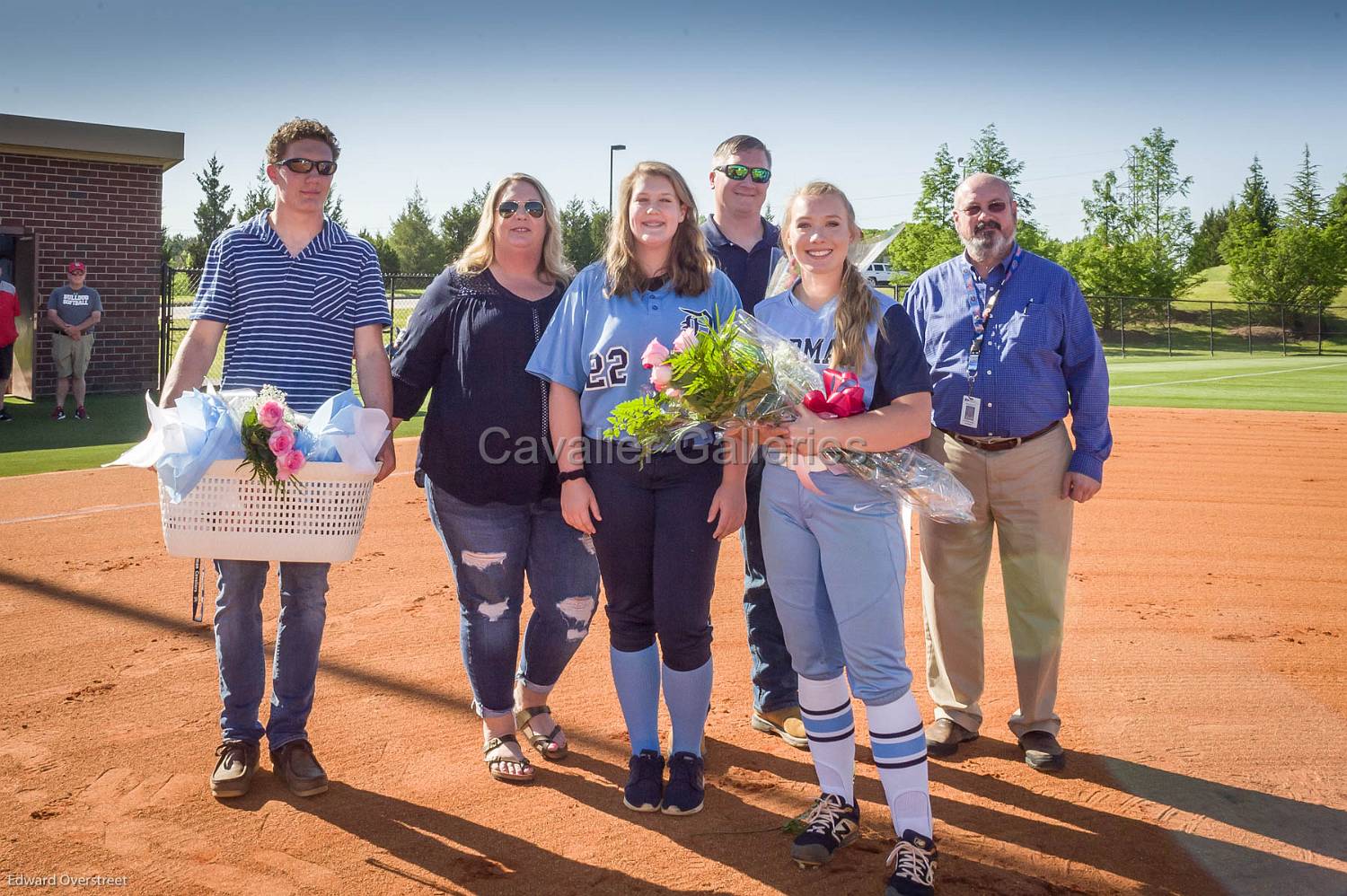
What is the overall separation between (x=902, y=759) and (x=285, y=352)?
263 cm

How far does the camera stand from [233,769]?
12.7 ft

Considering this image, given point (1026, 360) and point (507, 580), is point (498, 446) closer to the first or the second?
point (507, 580)

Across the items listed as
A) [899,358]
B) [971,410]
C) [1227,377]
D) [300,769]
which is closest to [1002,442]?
[971,410]

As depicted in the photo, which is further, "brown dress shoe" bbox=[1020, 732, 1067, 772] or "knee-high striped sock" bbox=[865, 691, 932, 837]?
"brown dress shoe" bbox=[1020, 732, 1067, 772]

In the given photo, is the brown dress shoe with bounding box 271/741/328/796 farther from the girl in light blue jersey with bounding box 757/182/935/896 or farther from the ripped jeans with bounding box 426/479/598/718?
the girl in light blue jersey with bounding box 757/182/935/896

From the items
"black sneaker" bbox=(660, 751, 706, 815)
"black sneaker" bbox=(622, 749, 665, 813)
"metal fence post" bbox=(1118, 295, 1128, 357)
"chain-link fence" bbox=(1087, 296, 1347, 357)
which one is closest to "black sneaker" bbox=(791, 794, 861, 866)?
"black sneaker" bbox=(660, 751, 706, 815)

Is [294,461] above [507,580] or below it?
above

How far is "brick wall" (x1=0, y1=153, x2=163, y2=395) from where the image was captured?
16.4 meters

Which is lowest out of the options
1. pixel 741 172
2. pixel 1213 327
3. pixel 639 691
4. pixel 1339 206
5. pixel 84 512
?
pixel 84 512

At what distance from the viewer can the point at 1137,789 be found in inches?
157

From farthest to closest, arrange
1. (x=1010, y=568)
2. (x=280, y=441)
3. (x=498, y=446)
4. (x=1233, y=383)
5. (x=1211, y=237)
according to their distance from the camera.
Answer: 1. (x=1211, y=237)
2. (x=1233, y=383)
3. (x=1010, y=568)
4. (x=498, y=446)
5. (x=280, y=441)

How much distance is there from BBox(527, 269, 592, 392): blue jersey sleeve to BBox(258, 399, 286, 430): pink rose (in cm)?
86

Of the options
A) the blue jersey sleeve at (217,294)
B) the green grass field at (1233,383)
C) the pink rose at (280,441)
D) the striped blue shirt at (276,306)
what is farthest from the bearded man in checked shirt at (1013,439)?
the green grass field at (1233,383)

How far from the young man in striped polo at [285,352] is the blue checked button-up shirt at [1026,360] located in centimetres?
232
